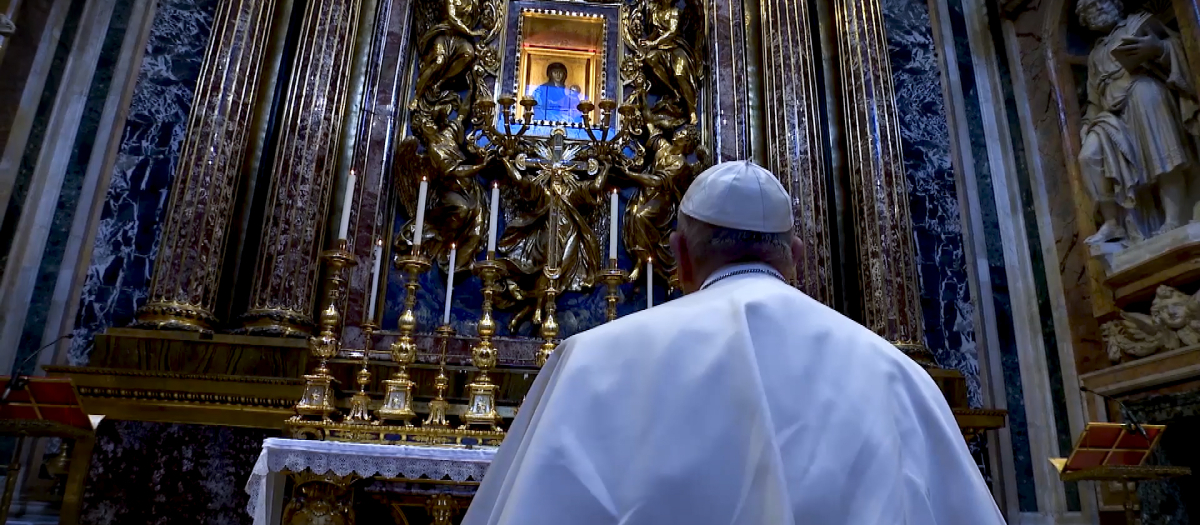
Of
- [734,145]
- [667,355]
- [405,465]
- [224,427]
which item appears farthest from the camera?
[734,145]

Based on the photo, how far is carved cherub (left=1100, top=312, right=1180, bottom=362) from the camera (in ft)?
16.8

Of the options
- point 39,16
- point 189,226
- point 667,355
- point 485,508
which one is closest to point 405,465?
point 485,508

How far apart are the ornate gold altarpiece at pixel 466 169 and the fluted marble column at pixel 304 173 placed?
0.05 ft

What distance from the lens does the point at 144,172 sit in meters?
5.93

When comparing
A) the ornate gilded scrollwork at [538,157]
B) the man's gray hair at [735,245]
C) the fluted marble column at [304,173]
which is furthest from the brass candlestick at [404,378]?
the man's gray hair at [735,245]

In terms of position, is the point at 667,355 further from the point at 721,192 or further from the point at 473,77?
the point at 473,77

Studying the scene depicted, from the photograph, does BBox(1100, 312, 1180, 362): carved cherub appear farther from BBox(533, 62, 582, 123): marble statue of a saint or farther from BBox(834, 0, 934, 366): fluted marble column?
BBox(533, 62, 582, 123): marble statue of a saint

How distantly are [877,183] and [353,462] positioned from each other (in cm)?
435

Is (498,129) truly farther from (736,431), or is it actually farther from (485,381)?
(736,431)

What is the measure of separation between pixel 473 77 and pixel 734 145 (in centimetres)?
226

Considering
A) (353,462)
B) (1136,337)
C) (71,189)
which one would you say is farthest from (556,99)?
(1136,337)

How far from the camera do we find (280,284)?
5523 millimetres

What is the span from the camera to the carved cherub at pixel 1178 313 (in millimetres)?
4898

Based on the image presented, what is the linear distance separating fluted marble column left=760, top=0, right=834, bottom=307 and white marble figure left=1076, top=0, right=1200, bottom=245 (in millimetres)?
1803
